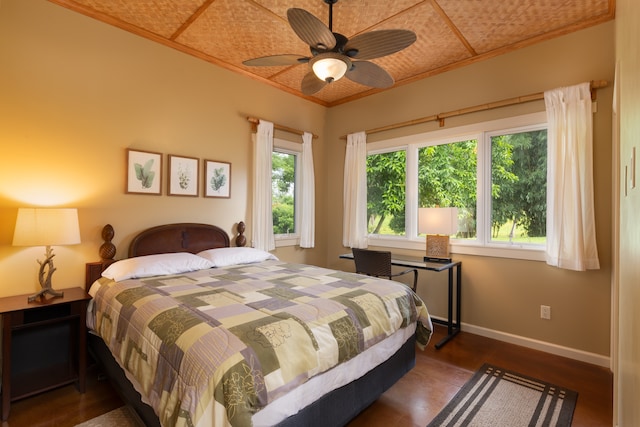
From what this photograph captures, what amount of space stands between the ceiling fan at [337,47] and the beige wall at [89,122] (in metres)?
1.32

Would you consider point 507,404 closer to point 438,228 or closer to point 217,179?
point 438,228

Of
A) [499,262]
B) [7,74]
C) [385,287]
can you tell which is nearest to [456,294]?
[499,262]

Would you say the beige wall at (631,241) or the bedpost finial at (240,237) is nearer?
the beige wall at (631,241)

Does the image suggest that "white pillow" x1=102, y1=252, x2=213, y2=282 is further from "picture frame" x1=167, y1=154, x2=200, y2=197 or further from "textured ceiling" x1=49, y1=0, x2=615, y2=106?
"textured ceiling" x1=49, y1=0, x2=615, y2=106

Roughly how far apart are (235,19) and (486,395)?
11.7 ft

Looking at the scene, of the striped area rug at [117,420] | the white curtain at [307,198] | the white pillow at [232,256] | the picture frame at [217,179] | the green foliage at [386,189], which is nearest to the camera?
the striped area rug at [117,420]

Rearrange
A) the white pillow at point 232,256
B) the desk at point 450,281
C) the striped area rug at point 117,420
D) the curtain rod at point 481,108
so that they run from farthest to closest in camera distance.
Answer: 1. the desk at point 450,281
2. the white pillow at point 232,256
3. the curtain rod at point 481,108
4. the striped area rug at point 117,420

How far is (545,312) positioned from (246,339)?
2.90m

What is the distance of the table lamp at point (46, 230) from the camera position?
200 cm

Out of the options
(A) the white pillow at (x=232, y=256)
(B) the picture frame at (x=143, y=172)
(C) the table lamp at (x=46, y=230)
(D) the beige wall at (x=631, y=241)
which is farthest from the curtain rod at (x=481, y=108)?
(C) the table lamp at (x=46, y=230)

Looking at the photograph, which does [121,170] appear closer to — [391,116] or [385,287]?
[385,287]

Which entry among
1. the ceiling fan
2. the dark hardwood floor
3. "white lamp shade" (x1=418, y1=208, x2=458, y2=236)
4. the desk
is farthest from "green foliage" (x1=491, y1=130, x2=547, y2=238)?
the ceiling fan

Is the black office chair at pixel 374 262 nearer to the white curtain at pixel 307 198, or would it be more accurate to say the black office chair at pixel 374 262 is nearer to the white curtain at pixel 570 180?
the white curtain at pixel 307 198

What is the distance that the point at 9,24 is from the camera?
2234 millimetres
